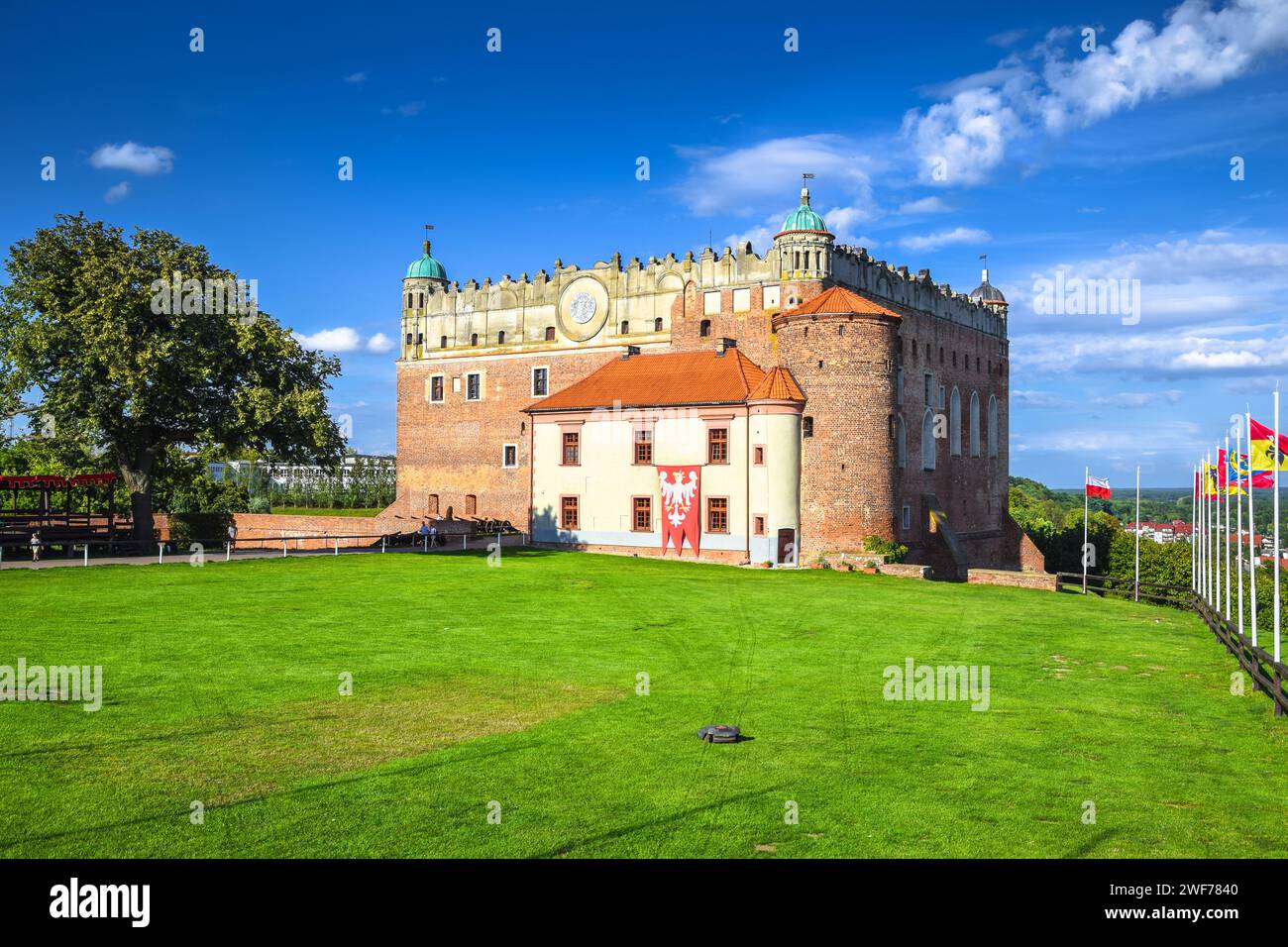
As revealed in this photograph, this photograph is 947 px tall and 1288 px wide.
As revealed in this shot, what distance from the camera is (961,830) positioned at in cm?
984

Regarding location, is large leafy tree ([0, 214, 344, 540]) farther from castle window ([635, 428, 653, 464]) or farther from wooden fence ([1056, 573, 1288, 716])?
wooden fence ([1056, 573, 1288, 716])

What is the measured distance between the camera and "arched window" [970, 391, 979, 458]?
5897 cm

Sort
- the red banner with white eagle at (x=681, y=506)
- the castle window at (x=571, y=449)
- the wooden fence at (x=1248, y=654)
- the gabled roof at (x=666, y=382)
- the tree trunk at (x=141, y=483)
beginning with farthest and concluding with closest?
the castle window at (x=571, y=449)
the gabled roof at (x=666, y=382)
the red banner with white eagle at (x=681, y=506)
the tree trunk at (x=141, y=483)
the wooden fence at (x=1248, y=654)

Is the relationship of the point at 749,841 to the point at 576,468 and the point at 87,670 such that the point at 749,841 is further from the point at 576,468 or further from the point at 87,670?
the point at 576,468

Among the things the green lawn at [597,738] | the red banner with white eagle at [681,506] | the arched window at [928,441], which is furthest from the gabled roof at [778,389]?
the green lawn at [597,738]

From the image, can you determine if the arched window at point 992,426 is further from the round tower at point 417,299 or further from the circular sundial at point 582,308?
the round tower at point 417,299

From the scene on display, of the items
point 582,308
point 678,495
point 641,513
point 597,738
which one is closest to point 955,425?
point 678,495

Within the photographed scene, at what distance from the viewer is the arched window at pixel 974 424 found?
2322 inches

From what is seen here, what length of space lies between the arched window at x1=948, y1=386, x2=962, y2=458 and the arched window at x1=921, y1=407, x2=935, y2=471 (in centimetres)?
277

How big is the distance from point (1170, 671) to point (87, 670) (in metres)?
19.8

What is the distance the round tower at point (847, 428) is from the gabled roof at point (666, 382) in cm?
313

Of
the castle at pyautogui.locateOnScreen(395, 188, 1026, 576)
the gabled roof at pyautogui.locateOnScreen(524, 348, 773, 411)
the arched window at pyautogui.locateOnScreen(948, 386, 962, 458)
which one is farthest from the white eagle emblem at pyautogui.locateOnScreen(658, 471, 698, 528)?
the arched window at pyautogui.locateOnScreen(948, 386, 962, 458)

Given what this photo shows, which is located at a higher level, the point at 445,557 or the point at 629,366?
the point at 629,366
